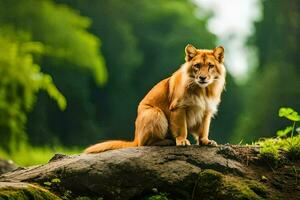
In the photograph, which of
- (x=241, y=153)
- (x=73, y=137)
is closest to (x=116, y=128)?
(x=73, y=137)

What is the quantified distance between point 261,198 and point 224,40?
1971 inches

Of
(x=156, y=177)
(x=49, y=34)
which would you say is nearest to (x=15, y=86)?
(x=156, y=177)

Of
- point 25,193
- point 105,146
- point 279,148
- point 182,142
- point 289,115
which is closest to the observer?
point 25,193

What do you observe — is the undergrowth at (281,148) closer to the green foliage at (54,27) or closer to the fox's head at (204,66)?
the fox's head at (204,66)

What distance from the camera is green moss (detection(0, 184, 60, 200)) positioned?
8.75m

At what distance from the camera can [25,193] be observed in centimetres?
894

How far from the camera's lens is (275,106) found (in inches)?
1714

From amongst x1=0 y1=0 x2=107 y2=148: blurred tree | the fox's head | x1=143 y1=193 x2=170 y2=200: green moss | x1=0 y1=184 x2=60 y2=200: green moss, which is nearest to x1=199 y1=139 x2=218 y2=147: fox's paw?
the fox's head

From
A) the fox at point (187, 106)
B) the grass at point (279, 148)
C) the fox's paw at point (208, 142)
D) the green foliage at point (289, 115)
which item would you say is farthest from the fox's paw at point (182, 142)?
the green foliage at point (289, 115)

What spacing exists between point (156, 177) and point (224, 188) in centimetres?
71

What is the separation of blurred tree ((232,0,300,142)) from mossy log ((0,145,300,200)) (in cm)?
2926

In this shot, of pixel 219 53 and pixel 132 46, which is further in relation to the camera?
pixel 132 46

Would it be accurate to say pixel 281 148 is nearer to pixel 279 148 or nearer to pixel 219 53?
pixel 279 148

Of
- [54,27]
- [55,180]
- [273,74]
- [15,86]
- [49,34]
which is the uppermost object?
[273,74]
